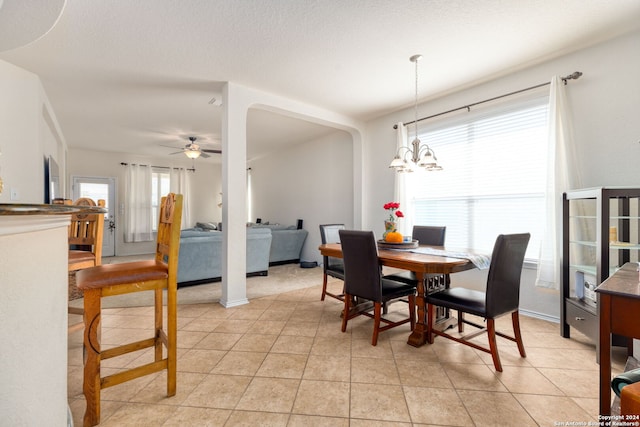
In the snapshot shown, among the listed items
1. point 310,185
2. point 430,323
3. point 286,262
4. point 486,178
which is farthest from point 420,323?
point 310,185

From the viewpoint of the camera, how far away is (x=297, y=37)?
2.39 m

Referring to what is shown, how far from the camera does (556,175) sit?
8.39 ft

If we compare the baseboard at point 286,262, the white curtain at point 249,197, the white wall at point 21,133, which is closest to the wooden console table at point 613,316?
the white wall at point 21,133

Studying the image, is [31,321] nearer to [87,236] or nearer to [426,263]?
[426,263]

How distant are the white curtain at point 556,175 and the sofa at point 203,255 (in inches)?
141

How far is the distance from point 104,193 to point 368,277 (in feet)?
23.4

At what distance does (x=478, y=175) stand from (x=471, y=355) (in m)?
2.09

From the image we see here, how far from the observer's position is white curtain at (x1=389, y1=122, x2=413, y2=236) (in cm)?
389

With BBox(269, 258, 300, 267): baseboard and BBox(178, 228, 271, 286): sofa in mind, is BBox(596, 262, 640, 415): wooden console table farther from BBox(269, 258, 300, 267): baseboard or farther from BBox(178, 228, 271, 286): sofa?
BBox(269, 258, 300, 267): baseboard

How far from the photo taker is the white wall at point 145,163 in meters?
6.35

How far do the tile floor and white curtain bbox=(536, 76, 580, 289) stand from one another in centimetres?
56

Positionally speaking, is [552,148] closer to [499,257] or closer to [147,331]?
[499,257]

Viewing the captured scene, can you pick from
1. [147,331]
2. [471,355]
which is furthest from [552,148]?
[147,331]

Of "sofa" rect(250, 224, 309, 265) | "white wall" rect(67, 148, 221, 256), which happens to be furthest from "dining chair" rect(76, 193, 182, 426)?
"white wall" rect(67, 148, 221, 256)
